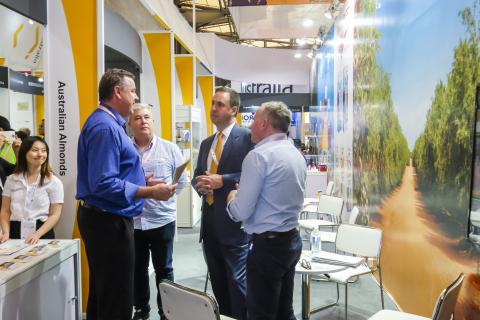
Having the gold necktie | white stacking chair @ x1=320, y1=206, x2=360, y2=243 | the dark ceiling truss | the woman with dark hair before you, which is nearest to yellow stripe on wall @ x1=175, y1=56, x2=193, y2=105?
the dark ceiling truss

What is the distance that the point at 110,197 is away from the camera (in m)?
2.07

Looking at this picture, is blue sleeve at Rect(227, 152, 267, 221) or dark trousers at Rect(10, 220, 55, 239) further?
dark trousers at Rect(10, 220, 55, 239)

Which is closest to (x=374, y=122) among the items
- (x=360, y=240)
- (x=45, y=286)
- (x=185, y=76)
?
→ (x=360, y=240)

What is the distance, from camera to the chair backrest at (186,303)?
1711 mm

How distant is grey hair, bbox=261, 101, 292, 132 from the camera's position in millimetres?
2220

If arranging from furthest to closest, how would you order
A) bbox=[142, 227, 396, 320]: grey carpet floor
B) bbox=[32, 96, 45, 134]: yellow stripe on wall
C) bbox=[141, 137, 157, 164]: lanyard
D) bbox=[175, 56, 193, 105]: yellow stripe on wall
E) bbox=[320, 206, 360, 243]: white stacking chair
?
bbox=[175, 56, 193, 105]: yellow stripe on wall < bbox=[32, 96, 45, 134]: yellow stripe on wall < bbox=[320, 206, 360, 243]: white stacking chair < bbox=[142, 227, 396, 320]: grey carpet floor < bbox=[141, 137, 157, 164]: lanyard

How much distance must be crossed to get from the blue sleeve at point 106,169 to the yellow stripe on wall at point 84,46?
46.2 inches

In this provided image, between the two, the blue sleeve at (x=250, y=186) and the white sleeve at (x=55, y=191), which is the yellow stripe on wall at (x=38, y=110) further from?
the blue sleeve at (x=250, y=186)

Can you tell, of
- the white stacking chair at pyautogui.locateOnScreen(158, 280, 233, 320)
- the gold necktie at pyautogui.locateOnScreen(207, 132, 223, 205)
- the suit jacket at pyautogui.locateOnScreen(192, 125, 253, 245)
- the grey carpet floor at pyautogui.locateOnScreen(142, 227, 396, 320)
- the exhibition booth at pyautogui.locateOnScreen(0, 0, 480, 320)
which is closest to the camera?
the white stacking chair at pyautogui.locateOnScreen(158, 280, 233, 320)

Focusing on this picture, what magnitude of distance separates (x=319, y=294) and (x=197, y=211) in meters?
3.94

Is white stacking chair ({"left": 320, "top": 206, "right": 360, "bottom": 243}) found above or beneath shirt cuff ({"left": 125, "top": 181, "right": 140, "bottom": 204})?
beneath

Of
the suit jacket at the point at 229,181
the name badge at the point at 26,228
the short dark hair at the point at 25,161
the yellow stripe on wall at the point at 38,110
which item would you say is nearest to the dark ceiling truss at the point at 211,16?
the yellow stripe on wall at the point at 38,110

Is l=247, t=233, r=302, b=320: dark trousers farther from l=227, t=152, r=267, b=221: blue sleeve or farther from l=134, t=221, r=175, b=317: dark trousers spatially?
l=134, t=221, r=175, b=317: dark trousers

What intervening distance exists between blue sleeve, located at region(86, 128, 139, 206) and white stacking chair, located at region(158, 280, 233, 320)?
1.66 feet
